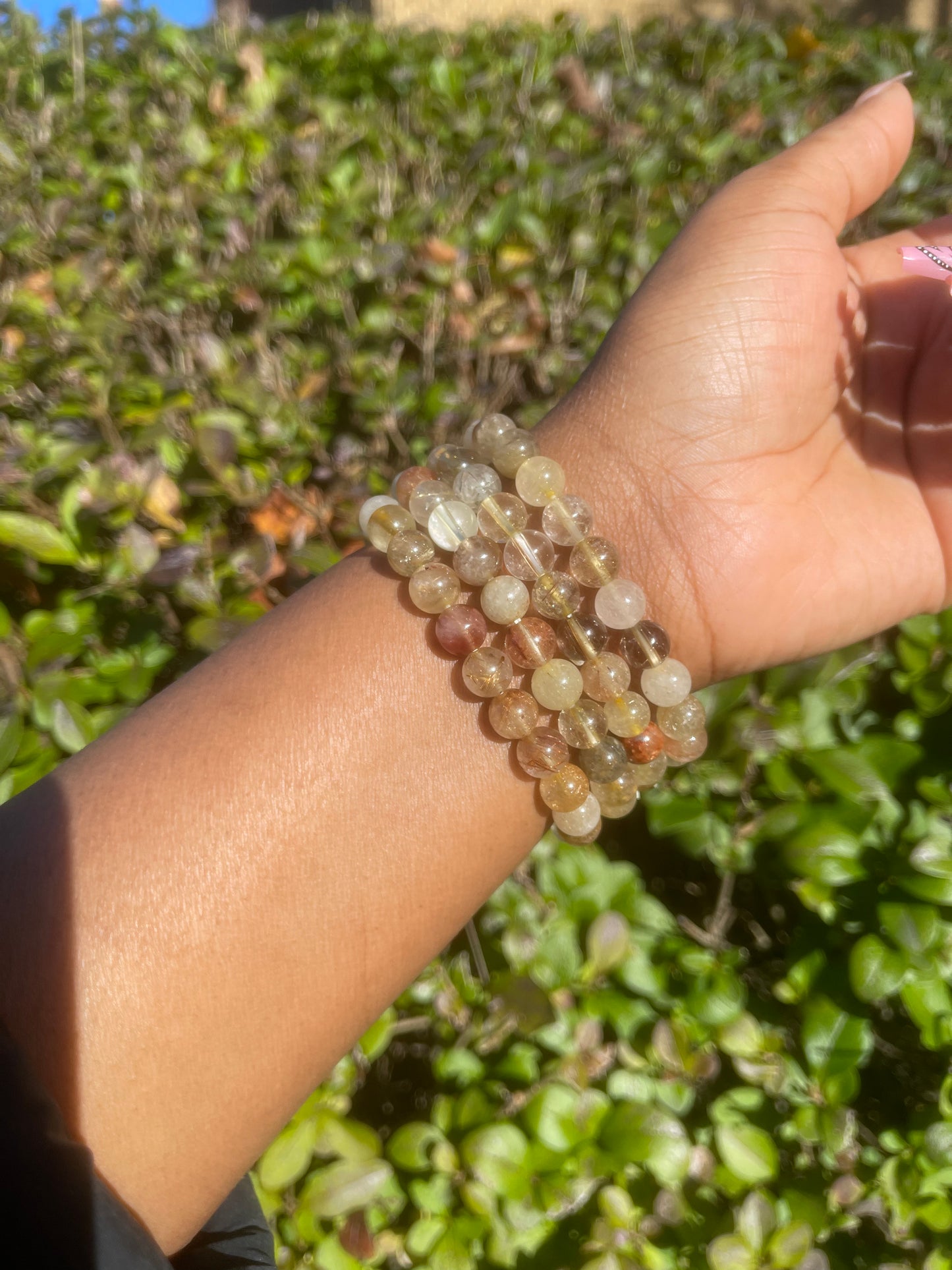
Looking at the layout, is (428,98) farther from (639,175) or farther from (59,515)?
(59,515)

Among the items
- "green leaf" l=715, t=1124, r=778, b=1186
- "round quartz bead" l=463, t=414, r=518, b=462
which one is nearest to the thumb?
"round quartz bead" l=463, t=414, r=518, b=462

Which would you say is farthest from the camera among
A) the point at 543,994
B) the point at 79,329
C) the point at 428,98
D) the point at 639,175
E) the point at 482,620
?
the point at 428,98

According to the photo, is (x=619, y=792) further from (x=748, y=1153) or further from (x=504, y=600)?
(x=748, y=1153)

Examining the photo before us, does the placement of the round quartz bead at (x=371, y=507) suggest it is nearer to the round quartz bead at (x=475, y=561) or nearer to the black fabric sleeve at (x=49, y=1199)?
the round quartz bead at (x=475, y=561)

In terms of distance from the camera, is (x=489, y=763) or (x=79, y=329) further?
(x=79, y=329)

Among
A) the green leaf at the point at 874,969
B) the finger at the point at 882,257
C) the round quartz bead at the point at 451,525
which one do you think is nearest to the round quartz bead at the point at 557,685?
the round quartz bead at the point at 451,525

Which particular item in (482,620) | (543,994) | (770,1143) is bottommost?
(770,1143)

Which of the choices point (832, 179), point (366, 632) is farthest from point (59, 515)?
point (832, 179)

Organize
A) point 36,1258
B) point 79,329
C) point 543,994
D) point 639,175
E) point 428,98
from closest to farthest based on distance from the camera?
point 36,1258 → point 543,994 → point 79,329 → point 639,175 → point 428,98
